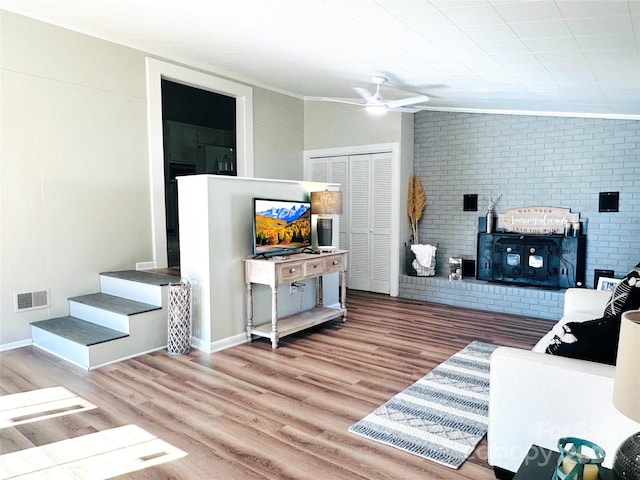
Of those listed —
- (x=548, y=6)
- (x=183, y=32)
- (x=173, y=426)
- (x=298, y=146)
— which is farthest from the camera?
(x=298, y=146)

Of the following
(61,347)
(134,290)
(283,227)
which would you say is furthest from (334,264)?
(61,347)

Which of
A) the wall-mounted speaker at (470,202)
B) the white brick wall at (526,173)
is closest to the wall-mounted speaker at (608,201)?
the white brick wall at (526,173)

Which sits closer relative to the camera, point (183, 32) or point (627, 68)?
point (627, 68)

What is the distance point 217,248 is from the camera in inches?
158

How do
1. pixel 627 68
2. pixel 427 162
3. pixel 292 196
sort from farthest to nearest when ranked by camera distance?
pixel 427 162, pixel 292 196, pixel 627 68

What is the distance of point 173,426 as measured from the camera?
2.68m

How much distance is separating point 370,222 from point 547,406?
4791mm

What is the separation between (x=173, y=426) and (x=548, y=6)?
3.15m

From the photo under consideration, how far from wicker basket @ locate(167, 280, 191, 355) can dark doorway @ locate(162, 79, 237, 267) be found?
294 cm

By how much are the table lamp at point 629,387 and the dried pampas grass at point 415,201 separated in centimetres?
518

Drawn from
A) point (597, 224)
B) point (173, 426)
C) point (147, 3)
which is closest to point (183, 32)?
point (147, 3)

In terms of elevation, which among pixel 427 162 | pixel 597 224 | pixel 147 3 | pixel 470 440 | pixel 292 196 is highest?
pixel 147 3

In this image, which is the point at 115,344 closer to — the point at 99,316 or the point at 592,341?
the point at 99,316

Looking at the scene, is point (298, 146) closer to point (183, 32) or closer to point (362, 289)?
point (362, 289)
